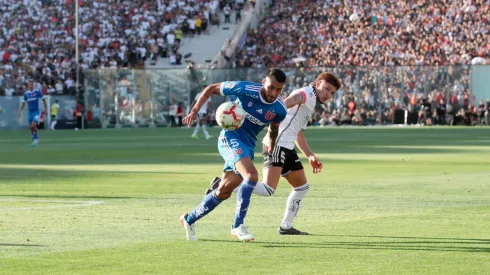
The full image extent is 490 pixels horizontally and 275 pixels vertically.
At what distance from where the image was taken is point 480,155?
3531cm

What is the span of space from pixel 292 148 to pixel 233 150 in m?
1.36

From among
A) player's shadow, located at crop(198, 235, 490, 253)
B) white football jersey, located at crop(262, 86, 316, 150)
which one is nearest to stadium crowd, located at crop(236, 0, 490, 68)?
white football jersey, located at crop(262, 86, 316, 150)

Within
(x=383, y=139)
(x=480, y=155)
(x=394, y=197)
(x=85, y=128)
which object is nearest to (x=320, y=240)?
(x=394, y=197)

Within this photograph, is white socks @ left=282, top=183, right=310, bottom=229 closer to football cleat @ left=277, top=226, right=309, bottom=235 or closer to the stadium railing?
football cleat @ left=277, top=226, right=309, bottom=235

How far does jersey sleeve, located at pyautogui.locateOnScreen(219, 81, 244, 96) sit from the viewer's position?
46.2 feet

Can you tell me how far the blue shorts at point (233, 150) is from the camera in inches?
551

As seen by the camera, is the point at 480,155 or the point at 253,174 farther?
the point at 480,155

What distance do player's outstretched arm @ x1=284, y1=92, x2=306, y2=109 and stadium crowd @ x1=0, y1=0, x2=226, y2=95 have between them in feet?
183

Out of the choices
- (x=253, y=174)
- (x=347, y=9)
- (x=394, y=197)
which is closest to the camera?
(x=253, y=174)

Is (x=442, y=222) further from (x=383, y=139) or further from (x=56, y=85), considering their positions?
(x=56, y=85)

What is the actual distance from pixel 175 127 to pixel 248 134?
173 feet

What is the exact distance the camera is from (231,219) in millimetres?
16781

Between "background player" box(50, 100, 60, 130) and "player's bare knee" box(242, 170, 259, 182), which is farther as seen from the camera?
"background player" box(50, 100, 60, 130)

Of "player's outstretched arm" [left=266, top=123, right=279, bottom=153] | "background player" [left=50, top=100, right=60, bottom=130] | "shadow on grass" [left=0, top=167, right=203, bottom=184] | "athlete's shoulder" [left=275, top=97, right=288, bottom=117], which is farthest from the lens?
"background player" [left=50, top=100, right=60, bottom=130]
